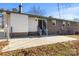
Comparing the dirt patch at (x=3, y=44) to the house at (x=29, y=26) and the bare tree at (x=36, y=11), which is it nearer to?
the house at (x=29, y=26)

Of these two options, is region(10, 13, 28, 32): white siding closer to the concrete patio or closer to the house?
the house

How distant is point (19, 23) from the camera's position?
1956cm

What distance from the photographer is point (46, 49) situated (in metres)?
19.6

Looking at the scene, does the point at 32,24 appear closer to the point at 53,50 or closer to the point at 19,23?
the point at 19,23

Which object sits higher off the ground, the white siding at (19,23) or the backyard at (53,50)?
the white siding at (19,23)

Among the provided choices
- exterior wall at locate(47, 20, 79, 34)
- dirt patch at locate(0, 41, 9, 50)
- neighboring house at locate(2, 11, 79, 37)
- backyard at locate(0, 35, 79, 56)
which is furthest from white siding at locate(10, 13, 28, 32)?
exterior wall at locate(47, 20, 79, 34)

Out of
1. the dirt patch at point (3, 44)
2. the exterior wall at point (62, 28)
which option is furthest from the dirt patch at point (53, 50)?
the exterior wall at point (62, 28)

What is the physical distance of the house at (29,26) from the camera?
19.6 metres

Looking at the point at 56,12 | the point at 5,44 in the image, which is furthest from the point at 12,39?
the point at 56,12

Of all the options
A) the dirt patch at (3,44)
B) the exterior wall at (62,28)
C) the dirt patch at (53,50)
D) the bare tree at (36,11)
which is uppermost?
the bare tree at (36,11)

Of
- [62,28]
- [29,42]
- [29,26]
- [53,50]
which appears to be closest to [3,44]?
[29,42]

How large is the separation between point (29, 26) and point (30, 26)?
0.04 m

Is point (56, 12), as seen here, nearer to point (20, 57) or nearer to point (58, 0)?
point (58, 0)

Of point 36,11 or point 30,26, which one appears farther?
point 30,26
